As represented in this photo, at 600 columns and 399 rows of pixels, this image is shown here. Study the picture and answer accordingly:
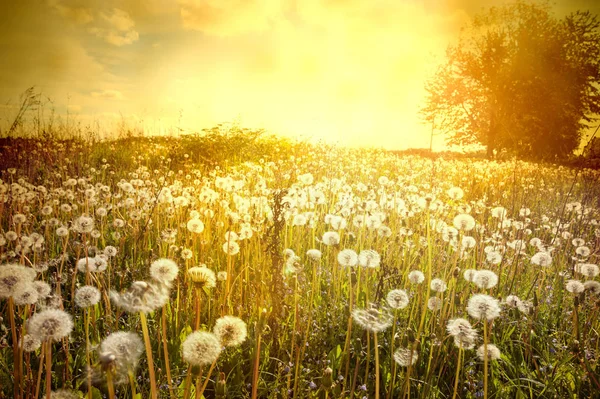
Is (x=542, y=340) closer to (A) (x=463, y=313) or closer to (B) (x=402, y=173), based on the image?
(A) (x=463, y=313)

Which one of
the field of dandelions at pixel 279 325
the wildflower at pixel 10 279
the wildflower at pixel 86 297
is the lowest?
the field of dandelions at pixel 279 325

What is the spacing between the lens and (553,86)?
30812mm

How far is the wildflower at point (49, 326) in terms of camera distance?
1078 mm

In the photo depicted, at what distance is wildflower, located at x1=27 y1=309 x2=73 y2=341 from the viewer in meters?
1.08

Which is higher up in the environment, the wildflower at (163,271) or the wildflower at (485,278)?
the wildflower at (163,271)

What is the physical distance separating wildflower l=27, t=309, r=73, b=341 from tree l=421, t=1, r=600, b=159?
35.8 meters

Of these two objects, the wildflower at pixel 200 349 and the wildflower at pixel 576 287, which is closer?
the wildflower at pixel 200 349

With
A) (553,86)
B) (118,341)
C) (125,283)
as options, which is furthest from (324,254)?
(553,86)

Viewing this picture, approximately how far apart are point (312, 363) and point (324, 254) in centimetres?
174

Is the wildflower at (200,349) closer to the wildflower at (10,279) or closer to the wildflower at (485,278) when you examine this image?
the wildflower at (10,279)

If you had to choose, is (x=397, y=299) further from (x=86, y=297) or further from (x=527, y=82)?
(x=527, y=82)

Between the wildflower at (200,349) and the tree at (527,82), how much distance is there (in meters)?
35.5

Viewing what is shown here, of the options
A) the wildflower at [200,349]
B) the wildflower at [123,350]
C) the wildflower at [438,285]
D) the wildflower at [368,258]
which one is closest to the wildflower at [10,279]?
the wildflower at [123,350]

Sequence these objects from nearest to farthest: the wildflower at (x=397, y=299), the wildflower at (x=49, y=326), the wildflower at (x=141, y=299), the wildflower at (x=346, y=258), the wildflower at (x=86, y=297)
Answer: the wildflower at (x=141, y=299) < the wildflower at (x=49, y=326) < the wildflower at (x=86, y=297) < the wildflower at (x=397, y=299) < the wildflower at (x=346, y=258)
